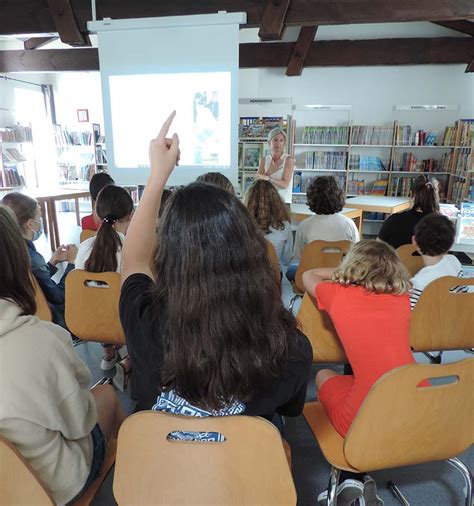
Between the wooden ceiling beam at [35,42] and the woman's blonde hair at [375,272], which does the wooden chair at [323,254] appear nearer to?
the woman's blonde hair at [375,272]

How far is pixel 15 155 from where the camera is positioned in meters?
6.90

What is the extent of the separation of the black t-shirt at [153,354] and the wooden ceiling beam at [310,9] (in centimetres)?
332

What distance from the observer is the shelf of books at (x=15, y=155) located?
6.64 metres

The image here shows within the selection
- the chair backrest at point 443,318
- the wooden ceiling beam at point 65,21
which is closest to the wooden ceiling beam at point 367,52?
the wooden ceiling beam at point 65,21

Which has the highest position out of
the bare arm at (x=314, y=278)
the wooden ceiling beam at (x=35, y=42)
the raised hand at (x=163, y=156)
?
the wooden ceiling beam at (x=35, y=42)

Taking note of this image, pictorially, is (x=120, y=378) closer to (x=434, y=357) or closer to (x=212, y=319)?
(x=212, y=319)

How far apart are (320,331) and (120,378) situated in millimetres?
1251

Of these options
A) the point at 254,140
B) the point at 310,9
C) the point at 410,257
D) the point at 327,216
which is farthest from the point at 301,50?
A: the point at 410,257

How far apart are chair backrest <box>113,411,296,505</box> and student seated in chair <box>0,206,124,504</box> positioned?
7.2 inches

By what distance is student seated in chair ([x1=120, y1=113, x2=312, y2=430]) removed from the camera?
0.83 m

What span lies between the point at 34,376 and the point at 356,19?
389 centimetres

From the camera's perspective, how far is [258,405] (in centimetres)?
96

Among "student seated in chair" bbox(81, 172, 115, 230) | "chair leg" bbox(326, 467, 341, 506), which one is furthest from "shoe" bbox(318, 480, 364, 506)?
"student seated in chair" bbox(81, 172, 115, 230)

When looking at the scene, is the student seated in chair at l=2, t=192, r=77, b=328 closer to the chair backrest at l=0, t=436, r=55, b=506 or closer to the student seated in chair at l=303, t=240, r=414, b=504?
the chair backrest at l=0, t=436, r=55, b=506
